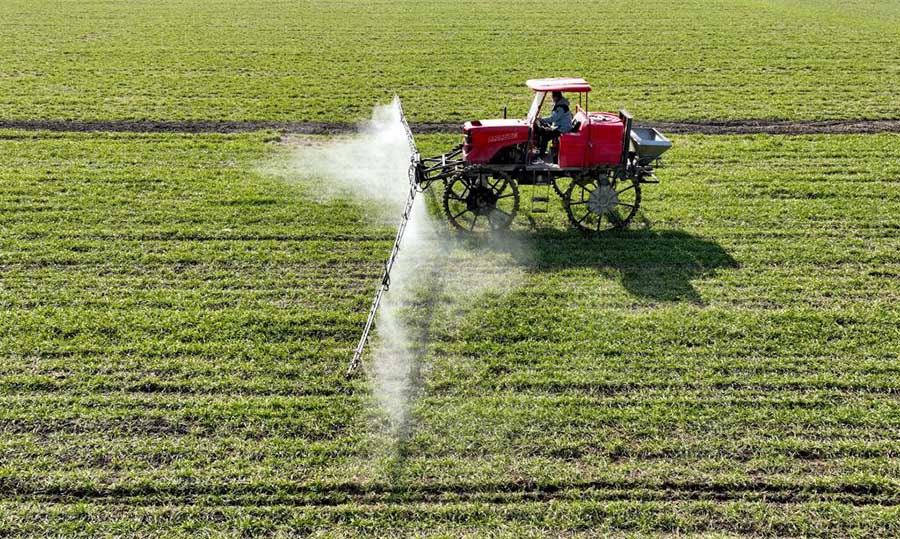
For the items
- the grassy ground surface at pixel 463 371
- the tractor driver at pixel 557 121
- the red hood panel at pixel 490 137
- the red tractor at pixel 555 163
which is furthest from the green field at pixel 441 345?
the tractor driver at pixel 557 121

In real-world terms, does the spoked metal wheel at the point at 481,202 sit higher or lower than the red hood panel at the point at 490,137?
lower

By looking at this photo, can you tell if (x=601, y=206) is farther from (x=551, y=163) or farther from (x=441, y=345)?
(x=441, y=345)

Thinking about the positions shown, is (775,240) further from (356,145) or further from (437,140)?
(356,145)

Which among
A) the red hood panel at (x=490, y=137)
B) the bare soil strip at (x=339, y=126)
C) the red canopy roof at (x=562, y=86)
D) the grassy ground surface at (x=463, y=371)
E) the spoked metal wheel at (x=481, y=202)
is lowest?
the grassy ground surface at (x=463, y=371)

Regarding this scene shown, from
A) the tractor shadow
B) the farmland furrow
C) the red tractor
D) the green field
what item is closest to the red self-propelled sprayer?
the red tractor

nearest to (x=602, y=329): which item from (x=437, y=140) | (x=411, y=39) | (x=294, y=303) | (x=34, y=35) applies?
(x=294, y=303)

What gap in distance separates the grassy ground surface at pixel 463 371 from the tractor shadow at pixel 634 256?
0.05m

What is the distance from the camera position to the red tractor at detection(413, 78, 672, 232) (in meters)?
11.3

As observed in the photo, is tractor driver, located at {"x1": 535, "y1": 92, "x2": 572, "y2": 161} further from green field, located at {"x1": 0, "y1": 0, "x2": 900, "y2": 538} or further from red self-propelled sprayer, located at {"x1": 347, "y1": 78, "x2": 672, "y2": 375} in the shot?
green field, located at {"x1": 0, "y1": 0, "x2": 900, "y2": 538}

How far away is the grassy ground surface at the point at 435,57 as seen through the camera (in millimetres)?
18688

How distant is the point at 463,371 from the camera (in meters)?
8.74

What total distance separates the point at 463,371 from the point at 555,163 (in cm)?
475

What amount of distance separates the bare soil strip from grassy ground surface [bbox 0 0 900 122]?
45 centimetres

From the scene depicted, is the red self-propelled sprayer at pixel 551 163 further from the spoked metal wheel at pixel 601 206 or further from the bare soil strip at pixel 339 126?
the bare soil strip at pixel 339 126
